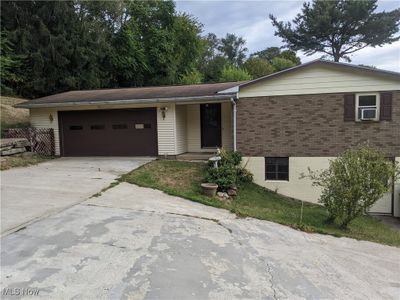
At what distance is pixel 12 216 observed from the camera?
5.70 m

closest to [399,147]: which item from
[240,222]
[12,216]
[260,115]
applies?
[260,115]

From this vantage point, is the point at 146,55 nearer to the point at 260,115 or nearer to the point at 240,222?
the point at 260,115

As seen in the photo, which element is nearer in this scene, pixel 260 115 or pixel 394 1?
pixel 260 115

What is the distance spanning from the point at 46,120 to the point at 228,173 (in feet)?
28.7

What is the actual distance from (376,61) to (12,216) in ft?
117

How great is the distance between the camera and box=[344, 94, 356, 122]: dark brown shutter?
1019cm

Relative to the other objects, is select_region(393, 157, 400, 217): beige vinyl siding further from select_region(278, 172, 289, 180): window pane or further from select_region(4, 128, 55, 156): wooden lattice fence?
select_region(4, 128, 55, 156): wooden lattice fence

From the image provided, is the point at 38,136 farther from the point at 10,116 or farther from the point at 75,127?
the point at 10,116

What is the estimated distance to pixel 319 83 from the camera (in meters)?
10.4

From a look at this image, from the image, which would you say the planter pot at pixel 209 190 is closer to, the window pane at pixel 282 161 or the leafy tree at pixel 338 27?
the window pane at pixel 282 161

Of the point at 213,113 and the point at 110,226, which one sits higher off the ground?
the point at 213,113

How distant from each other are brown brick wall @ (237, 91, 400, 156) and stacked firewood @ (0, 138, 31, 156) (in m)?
8.21

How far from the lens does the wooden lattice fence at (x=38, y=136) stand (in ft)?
42.5

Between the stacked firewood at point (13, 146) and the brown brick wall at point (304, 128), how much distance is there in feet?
26.9
